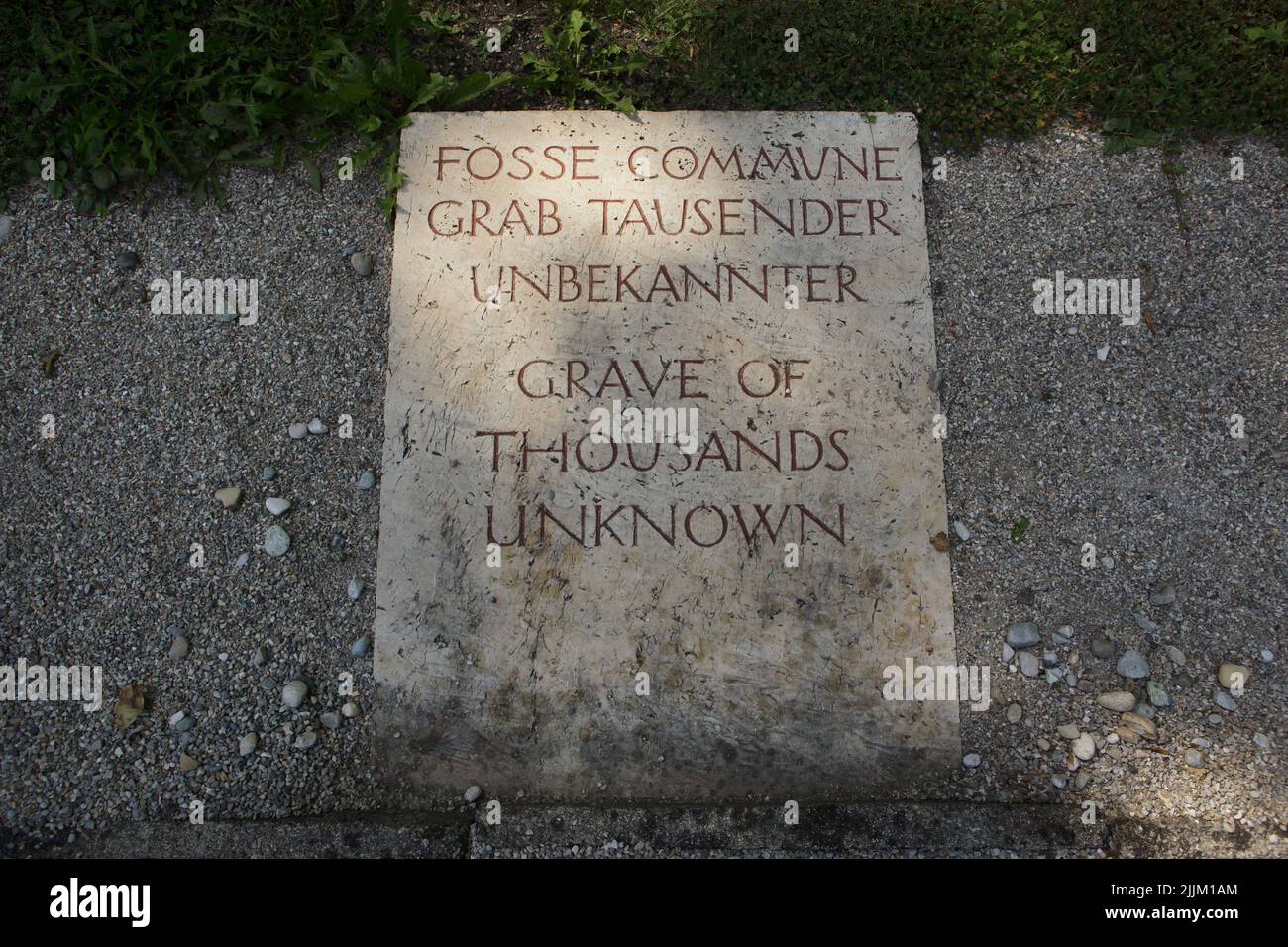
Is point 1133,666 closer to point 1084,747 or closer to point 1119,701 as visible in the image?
point 1119,701

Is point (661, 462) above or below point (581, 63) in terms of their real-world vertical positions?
below

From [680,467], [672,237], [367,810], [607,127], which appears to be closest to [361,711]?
[367,810]

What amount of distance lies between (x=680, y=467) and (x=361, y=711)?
1814 mm

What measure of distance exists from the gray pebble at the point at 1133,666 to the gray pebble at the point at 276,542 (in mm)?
3869

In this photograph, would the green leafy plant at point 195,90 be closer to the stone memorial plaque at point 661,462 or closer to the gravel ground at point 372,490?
the gravel ground at point 372,490

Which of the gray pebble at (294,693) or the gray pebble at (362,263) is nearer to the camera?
the gray pebble at (294,693)

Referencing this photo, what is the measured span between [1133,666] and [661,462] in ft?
7.66

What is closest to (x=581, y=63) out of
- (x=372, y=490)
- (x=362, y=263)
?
(x=362, y=263)

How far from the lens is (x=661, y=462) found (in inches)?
143

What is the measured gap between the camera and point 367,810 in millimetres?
3361

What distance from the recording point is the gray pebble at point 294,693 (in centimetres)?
344

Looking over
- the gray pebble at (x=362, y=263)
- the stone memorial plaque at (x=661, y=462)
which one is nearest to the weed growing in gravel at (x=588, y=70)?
the stone memorial plaque at (x=661, y=462)
